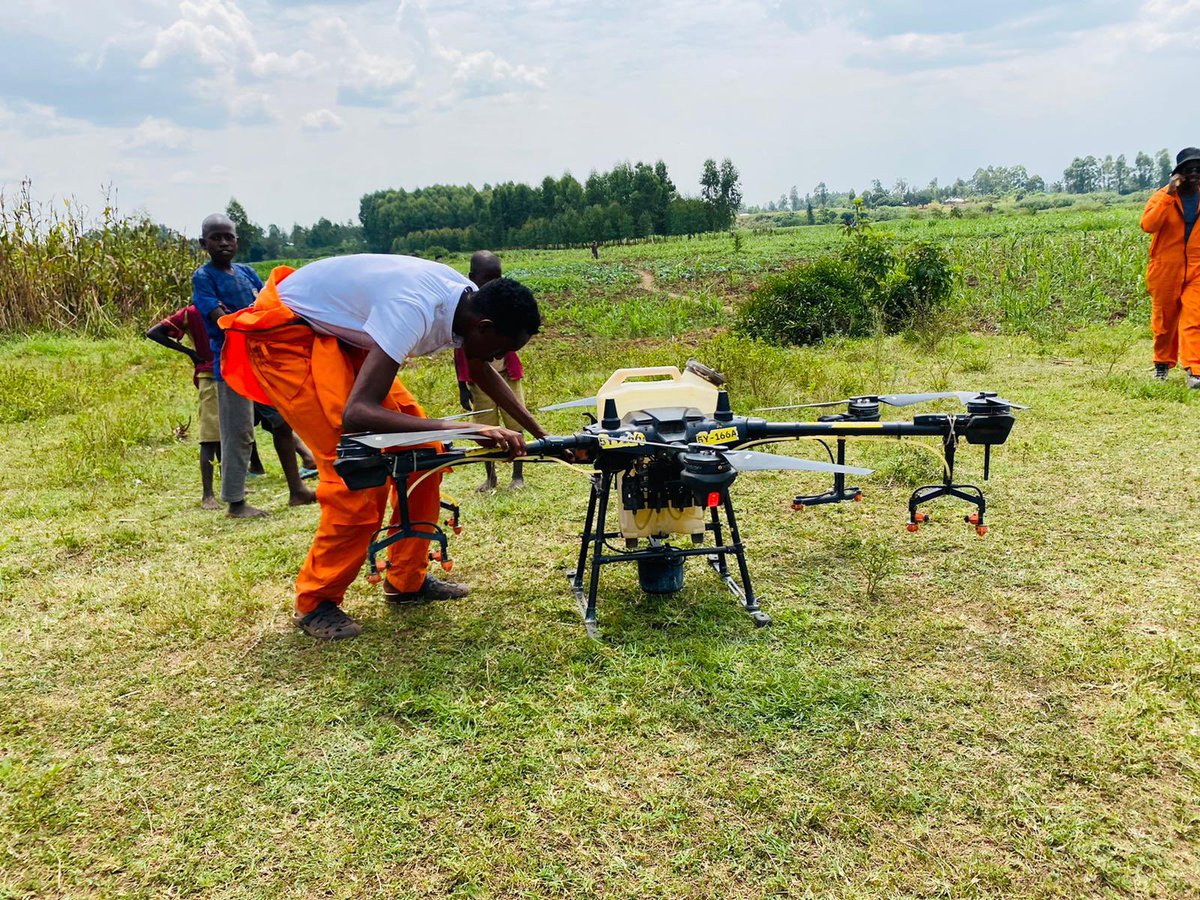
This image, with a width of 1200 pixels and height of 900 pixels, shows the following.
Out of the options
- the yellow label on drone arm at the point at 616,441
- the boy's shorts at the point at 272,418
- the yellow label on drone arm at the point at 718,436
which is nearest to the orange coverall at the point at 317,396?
Result: the yellow label on drone arm at the point at 616,441

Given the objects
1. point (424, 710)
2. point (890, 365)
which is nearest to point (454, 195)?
point (890, 365)

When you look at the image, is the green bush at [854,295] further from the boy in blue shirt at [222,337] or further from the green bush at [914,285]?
the boy in blue shirt at [222,337]

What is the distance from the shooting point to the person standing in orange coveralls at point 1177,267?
6977 mm

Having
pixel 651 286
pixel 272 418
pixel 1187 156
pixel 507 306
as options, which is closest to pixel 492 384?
pixel 507 306

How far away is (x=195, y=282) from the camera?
219 inches

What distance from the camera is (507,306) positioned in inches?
127

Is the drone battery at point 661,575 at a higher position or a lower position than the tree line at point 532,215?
lower

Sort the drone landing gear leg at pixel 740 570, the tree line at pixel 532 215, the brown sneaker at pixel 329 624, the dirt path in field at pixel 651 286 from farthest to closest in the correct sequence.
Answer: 1. the tree line at pixel 532 215
2. the dirt path in field at pixel 651 286
3. the brown sneaker at pixel 329 624
4. the drone landing gear leg at pixel 740 570

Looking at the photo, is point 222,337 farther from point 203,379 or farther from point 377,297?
point 377,297

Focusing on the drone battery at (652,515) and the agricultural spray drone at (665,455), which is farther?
the drone battery at (652,515)

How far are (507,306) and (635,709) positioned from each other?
63.0 inches

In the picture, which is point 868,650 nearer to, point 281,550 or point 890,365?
point 281,550

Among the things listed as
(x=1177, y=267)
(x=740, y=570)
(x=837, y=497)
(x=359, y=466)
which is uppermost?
(x=1177, y=267)

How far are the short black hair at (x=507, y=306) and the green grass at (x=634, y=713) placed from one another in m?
1.33
